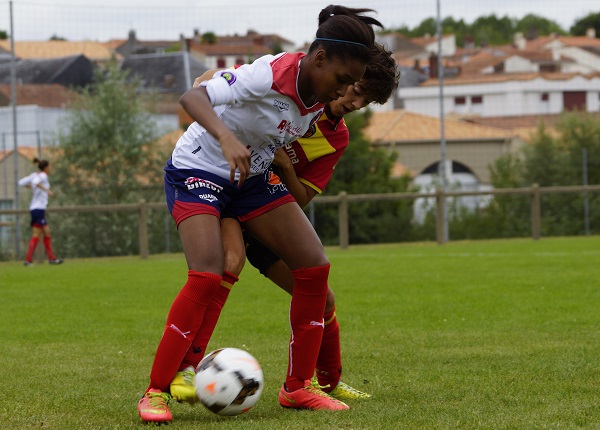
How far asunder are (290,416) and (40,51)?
50336 millimetres

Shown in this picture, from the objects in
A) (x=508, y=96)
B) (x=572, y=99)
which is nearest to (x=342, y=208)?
(x=508, y=96)

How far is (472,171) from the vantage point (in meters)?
49.2

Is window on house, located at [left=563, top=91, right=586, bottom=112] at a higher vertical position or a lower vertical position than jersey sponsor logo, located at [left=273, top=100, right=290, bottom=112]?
higher

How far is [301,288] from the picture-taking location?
527 centimetres

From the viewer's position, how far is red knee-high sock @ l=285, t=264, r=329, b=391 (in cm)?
526

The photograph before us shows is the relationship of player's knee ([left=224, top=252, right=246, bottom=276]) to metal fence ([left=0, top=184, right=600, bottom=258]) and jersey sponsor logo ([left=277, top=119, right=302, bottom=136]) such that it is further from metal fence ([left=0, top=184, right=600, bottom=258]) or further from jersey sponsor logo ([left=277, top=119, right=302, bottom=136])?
metal fence ([left=0, top=184, right=600, bottom=258])

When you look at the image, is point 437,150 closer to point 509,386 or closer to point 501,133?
point 501,133

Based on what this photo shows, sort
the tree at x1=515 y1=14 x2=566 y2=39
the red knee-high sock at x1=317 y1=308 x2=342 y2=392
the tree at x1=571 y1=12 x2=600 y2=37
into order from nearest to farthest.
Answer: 1. the red knee-high sock at x1=317 y1=308 x2=342 y2=392
2. the tree at x1=571 y1=12 x2=600 y2=37
3. the tree at x1=515 y1=14 x2=566 y2=39

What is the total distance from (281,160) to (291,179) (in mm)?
171

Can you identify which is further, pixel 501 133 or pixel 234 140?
pixel 501 133

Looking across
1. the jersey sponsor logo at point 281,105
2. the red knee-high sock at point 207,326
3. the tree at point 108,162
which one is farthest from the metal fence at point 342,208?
the jersey sponsor logo at point 281,105

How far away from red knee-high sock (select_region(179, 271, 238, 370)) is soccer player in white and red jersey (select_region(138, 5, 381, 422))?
26 cm

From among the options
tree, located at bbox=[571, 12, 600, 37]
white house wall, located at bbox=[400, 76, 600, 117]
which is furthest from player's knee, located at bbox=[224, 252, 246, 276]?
tree, located at bbox=[571, 12, 600, 37]

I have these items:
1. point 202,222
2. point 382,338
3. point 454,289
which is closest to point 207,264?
point 202,222
